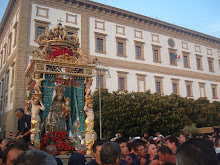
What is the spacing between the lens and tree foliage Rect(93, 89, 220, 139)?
21.0m

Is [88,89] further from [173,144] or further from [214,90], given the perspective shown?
[214,90]

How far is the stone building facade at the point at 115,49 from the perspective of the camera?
2375 cm

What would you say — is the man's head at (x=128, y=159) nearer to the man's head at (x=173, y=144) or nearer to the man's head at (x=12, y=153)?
the man's head at (x=173, y=144)

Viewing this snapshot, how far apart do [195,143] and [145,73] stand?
2772 cm

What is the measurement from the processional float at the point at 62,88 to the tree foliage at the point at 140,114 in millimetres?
10353

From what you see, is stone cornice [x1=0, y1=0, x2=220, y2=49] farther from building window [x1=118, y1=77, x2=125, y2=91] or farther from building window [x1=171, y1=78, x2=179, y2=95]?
building window [x1=118, y1=77, x2=125, y2=91]

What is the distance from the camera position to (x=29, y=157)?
1.84 m

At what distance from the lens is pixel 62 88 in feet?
35.3

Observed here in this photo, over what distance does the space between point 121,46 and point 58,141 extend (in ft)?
68.4

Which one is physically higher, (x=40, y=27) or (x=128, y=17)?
(x=128, y=17)

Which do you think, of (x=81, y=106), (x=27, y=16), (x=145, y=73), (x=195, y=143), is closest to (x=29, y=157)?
(x=195, y=143)

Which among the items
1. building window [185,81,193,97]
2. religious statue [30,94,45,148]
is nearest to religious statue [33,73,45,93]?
religious statue [30,94,45,148]

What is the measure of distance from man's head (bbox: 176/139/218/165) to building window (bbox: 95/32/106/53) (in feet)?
83.3

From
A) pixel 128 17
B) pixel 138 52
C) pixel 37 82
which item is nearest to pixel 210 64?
pixel 138 52
